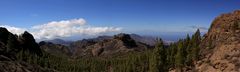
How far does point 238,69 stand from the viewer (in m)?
87.1

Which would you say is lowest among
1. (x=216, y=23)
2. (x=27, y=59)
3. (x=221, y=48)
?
(x=27, y=59)

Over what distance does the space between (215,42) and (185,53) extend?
11837mm

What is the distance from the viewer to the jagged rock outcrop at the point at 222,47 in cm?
9412

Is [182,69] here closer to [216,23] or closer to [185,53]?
[185,53]

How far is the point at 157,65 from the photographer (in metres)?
102

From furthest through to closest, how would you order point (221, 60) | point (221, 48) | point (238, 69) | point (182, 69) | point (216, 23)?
point (216, 23), point (182, 69), point (221, 48), point (221, 60), point (238, 69)

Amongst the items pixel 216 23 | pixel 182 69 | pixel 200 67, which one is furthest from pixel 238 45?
pixel 216 23

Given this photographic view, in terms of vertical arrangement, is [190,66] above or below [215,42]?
below

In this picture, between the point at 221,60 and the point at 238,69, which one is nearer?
the point at 238,69

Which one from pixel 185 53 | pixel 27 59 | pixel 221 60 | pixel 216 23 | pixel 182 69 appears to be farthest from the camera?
pixel 27 59

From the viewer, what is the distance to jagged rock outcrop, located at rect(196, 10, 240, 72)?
94.1m

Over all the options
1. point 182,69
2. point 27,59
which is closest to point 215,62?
point 182,69

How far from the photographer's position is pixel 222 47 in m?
106

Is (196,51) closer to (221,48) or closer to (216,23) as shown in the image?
(221,48)
